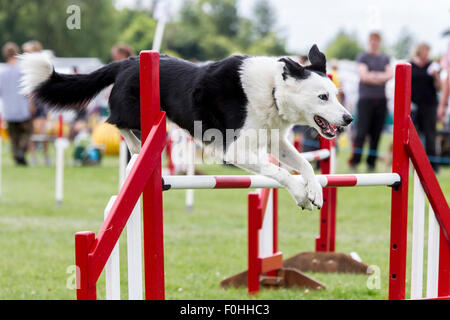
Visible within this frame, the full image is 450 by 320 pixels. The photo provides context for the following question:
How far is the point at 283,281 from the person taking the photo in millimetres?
4438

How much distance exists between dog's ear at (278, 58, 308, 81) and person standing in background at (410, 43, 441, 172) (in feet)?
25.2

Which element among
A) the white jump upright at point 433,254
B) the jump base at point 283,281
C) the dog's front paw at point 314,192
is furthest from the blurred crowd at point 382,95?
the dog's front paw at point 314,192

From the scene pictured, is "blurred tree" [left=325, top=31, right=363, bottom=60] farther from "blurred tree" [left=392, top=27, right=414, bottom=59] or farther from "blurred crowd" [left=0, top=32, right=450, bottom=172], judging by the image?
"blurred crowd" [left=0, top=32, right=450, bottom=172]

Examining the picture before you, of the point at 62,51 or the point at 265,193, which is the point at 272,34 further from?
the point at 265,193

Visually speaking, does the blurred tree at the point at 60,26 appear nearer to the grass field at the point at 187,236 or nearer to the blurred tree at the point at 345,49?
the grass field at the point at 187,236

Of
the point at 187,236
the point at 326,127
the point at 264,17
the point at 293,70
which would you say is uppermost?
the point at 264,17

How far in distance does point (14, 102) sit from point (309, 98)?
8.83m

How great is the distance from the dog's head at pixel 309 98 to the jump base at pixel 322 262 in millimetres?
2039

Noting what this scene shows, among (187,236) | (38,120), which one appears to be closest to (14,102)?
(38,120)

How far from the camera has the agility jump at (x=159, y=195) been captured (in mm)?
2371

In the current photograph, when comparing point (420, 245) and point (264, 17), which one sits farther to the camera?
point (264, 17)

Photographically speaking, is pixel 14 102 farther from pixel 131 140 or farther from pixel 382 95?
pixel 131 140

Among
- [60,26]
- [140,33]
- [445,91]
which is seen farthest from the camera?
[140,33]
